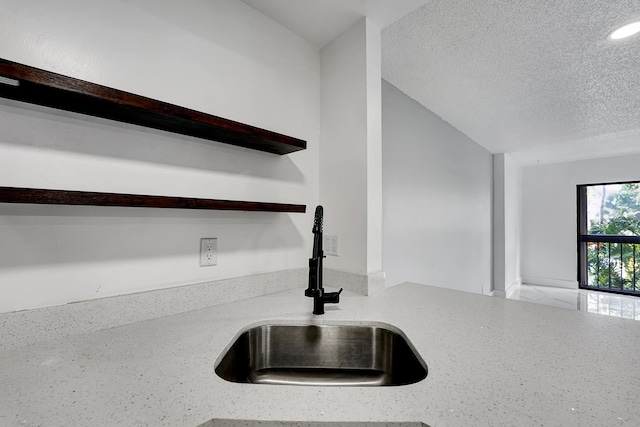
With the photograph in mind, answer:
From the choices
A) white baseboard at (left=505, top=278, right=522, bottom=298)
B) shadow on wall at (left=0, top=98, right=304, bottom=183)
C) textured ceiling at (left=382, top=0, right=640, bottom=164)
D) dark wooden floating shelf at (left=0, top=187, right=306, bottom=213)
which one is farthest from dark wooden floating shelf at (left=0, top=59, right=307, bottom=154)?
white baseboard at (left=505, top=278, right=522, bottom=298)

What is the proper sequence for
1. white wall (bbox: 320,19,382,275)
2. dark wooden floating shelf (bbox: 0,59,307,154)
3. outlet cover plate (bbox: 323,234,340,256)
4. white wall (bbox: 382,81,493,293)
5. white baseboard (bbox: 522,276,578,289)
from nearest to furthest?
1. dark wooden floating shelf (bbox: 0,59,307,154)
2. white wall (bbox: 320,19,382,275)
3. outlet cover plate (bbox: 323,234,340,256)
4. white wall (bbox: 382,81,493,293)
5. white baseboard (bbox: 522,276,578,289)

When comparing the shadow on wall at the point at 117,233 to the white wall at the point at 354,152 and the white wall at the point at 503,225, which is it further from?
the white wall at the point at 503,225

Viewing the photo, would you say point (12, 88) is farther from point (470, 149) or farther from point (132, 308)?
point (470, 149)

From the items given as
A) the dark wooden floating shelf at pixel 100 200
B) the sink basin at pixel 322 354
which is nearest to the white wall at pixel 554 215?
the sink basin at pixel 322 354

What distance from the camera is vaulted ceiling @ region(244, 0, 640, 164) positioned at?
1382mm

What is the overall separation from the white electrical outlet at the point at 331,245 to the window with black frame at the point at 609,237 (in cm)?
570

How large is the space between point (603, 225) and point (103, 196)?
6.82m

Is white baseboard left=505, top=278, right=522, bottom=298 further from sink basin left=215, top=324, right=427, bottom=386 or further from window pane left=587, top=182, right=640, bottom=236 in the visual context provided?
sink basin left=215, top=324, right=427, bottom=386

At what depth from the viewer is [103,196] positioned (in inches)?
31.3

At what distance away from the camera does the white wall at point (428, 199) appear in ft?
7.12

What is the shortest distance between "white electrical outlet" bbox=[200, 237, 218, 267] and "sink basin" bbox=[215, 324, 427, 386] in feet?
1.17

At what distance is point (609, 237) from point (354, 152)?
5850mm

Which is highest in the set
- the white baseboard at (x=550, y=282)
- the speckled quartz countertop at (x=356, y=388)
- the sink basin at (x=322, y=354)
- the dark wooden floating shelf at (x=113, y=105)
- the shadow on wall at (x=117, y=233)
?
the dark wooden floating shelf at (x=113, y=105)

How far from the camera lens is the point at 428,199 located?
261 cm
